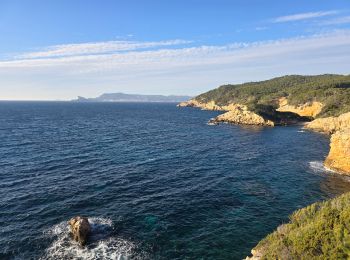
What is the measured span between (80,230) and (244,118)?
12441cm

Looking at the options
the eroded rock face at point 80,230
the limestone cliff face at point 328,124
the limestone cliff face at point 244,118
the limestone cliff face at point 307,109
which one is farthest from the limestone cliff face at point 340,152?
the limestone cliff face at point 307,109

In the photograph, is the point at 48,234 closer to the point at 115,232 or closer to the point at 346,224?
the point at 115,232

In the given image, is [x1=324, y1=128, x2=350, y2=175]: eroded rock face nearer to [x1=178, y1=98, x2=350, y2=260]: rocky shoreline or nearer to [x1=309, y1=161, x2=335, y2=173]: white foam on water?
[x1=178, y1=98, x2=350, y2=260]: rocky shoreline

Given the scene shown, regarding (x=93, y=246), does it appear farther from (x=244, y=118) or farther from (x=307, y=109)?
(x=307, y=109)

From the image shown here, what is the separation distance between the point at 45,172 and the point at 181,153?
32.6m

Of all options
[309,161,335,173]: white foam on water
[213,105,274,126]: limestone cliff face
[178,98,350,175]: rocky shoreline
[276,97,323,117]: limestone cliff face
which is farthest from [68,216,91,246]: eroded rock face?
[276,97,323,117]: limestone cliff face

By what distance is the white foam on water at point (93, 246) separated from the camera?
111 ft

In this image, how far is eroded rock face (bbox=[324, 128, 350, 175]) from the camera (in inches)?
2422

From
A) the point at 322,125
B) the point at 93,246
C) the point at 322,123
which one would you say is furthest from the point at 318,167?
the point at 322,123

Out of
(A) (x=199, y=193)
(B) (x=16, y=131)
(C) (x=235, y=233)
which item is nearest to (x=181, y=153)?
(A) (x=199, y=193)

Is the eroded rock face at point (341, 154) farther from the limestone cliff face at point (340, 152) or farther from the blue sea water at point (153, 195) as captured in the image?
the blue sea water at point (153, 195)

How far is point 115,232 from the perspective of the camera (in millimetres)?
38562

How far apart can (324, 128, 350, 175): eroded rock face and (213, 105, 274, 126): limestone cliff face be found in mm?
76825

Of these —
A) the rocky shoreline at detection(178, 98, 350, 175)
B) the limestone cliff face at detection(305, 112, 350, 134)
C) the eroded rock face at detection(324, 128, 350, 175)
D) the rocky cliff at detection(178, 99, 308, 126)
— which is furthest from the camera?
the rocky cliff at detection(178, 99, 308, 126)
